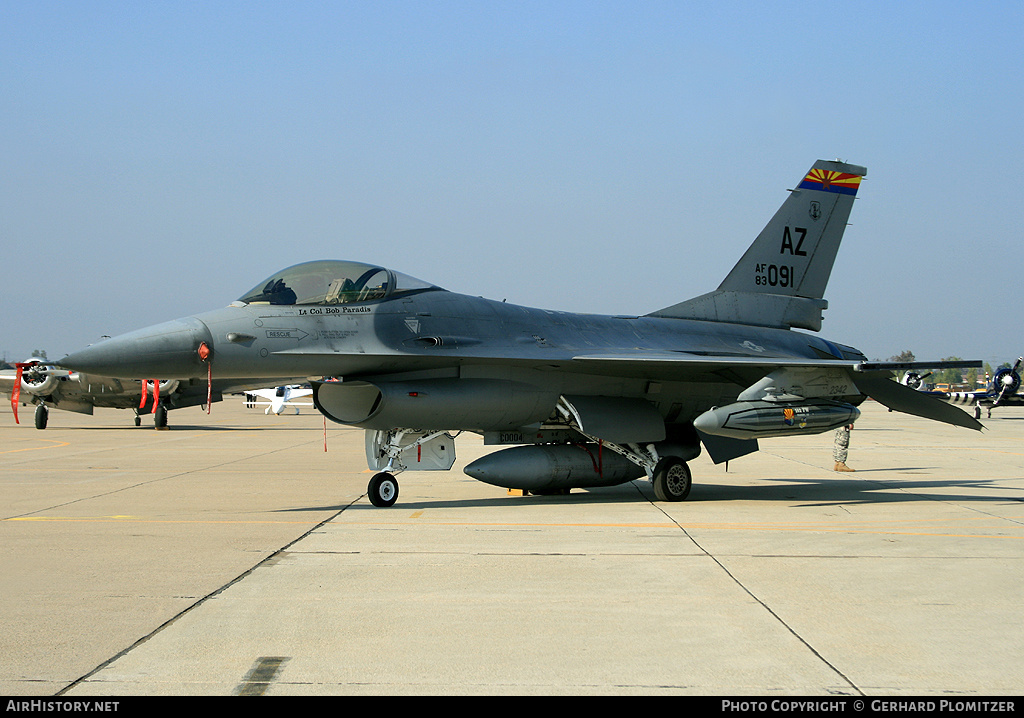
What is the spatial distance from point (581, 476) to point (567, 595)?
616 cm

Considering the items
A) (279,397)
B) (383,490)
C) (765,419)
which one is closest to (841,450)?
(765,419)

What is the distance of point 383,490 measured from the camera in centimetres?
1070

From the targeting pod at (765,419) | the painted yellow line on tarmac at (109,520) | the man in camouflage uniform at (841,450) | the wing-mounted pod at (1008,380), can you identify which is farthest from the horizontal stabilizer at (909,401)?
the wing-mounted pod at (1008,380)

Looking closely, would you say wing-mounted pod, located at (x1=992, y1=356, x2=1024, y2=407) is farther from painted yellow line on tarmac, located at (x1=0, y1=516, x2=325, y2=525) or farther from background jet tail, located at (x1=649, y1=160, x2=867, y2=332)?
painted yellow line on tarmac, located at (x1=0, y1=516, x2=325, y2=525)

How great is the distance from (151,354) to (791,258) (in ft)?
33.3

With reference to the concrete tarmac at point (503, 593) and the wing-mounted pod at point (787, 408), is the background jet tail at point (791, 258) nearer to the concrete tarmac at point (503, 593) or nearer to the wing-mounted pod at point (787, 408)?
the wing-mounted pod at point (787, 408)

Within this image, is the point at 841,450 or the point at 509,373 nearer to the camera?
the point at 509,373

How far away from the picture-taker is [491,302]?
11883mm

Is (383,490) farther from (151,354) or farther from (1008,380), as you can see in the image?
(1008,380)

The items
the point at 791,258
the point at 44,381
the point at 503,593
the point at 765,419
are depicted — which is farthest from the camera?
the point at 44,381

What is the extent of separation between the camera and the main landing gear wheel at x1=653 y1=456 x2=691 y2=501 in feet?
39.2

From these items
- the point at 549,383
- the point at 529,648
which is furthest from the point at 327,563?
the point at 549,383

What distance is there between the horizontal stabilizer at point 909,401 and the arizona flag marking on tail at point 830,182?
3686 mm
